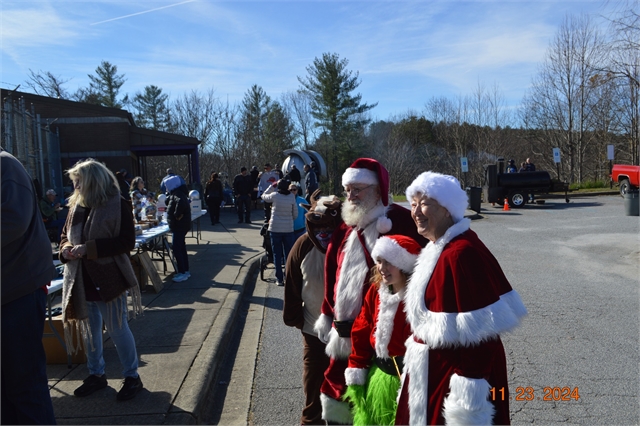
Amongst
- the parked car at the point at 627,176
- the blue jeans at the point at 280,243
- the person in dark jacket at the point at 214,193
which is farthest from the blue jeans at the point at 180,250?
the parked car at the point at 627,176

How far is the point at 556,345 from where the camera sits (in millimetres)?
5648

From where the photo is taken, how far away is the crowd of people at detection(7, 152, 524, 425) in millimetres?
2291

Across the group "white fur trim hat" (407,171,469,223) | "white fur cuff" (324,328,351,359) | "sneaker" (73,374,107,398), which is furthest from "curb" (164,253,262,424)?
"white fur trim hat" (407,171,469,223)

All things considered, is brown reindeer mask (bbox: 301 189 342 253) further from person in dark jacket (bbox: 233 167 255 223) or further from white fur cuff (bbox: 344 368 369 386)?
person in dark jacket (bbox: 233 167 255 223)

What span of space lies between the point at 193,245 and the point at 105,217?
940 centimetres

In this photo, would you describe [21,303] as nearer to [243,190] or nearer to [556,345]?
[556,345]

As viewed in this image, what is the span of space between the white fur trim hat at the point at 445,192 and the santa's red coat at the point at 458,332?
101 mm

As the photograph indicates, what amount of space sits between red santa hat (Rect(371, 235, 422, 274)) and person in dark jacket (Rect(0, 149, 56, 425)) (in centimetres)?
199

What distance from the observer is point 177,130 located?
134 ft

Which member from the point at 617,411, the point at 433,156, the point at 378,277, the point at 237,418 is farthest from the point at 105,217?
the point at 433,156

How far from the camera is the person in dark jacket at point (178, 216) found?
8.78 metres

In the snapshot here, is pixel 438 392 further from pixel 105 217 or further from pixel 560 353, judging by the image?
pixel 560 353

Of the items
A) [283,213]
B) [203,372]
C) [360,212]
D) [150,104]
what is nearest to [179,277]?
[283,213]

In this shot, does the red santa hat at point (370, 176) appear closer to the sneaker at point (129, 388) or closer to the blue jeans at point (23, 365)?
the blue jeans at point (23, 365)
